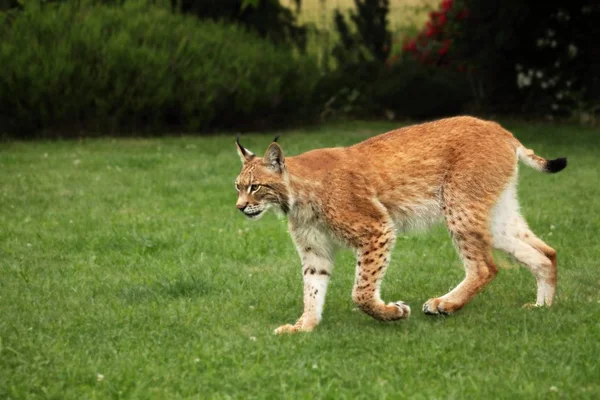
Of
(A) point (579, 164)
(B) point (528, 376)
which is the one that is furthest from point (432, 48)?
(B) point (528, 376)

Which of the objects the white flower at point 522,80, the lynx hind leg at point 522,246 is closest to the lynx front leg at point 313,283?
the lynx hind leg at point 522,246

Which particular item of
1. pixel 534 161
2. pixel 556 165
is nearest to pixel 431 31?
pixel 534 161

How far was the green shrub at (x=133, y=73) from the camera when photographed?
1631cm

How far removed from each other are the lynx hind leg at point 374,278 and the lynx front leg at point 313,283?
31 centimetres

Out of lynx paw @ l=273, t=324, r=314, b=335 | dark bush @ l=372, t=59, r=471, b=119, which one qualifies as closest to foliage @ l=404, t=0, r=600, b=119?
dark bush @ l=372, t=59, r=471, b=119

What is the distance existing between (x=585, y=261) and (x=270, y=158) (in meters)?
3.26

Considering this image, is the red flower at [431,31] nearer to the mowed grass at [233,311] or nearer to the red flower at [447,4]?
the red flower at [447,4]

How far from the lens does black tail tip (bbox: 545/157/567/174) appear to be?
7.03 meters

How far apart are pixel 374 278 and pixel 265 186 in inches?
38.8

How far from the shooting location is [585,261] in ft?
27.5

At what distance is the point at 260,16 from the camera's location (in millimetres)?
20297

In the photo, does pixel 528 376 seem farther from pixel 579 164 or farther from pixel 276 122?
pixel 276 122

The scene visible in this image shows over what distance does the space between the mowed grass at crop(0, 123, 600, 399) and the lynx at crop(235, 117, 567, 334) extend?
268mm

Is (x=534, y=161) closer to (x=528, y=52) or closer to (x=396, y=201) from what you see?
(x=396, y=201)
